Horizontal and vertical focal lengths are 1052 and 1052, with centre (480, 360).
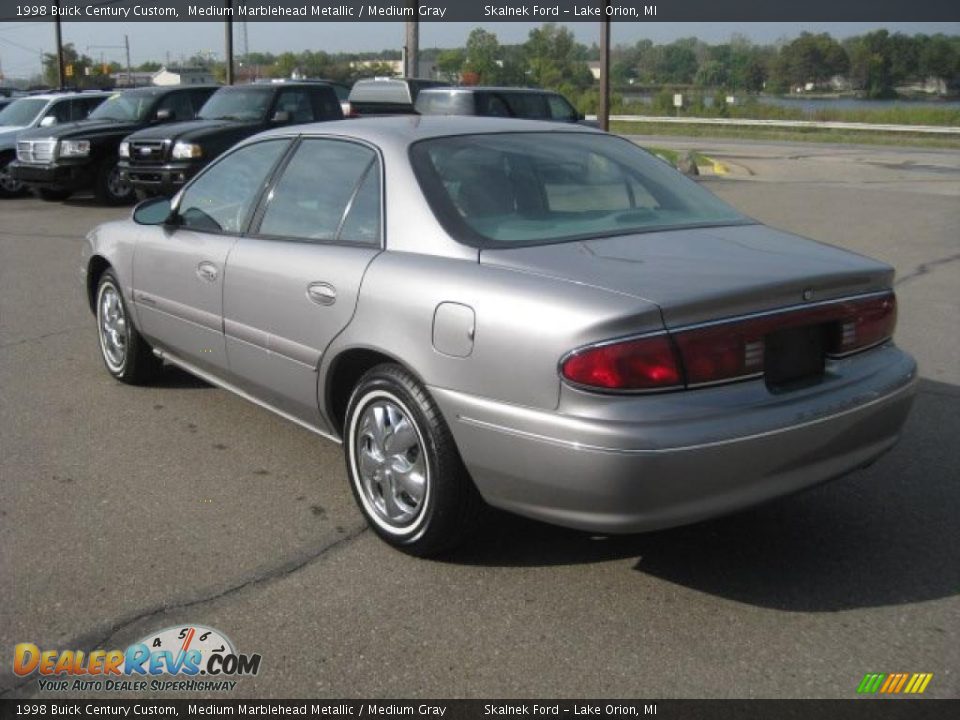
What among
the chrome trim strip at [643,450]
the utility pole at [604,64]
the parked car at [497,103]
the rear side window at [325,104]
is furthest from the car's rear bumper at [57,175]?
the chrome trim strip at [643,450]

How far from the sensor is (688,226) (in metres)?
4.19

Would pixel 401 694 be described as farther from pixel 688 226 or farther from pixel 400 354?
pixel 688 226

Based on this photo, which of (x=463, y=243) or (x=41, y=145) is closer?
(x=463, y=243)

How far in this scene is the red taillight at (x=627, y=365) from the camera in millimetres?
3152

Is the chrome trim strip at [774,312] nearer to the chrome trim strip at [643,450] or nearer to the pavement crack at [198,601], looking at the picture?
the chrome trim strip at [643,450]

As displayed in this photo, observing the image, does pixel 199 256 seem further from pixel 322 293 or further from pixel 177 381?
Answer: pixel 177 381

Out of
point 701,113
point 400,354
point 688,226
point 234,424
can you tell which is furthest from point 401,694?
point 701,113

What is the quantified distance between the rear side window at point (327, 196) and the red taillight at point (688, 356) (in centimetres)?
127

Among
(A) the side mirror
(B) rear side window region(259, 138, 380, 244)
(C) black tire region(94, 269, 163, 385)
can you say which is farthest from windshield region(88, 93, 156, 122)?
(B) rear side window region(259, 138, 380, 244)

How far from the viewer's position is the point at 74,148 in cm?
1606

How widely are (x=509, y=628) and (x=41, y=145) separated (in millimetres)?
15205

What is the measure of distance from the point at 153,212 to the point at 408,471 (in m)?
2.65

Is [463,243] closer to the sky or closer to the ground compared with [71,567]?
closer to the sky
